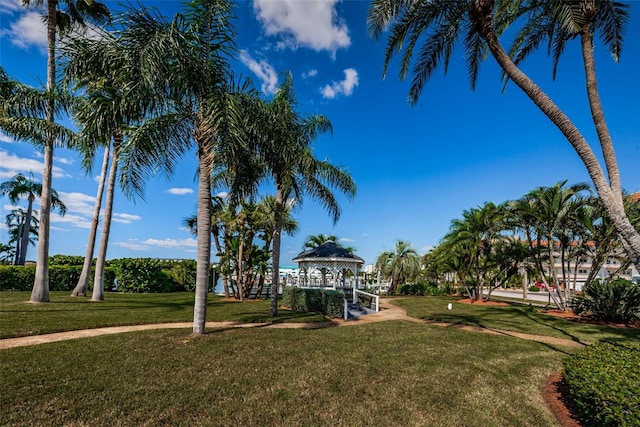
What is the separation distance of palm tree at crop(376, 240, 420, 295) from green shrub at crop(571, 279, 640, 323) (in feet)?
48.2

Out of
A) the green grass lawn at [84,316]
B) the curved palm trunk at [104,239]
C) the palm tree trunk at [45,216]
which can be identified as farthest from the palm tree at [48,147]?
the curved palm trunk at [104,239]

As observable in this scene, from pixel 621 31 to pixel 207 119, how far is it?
10.8 meters

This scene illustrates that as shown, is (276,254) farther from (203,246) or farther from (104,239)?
(104,239)

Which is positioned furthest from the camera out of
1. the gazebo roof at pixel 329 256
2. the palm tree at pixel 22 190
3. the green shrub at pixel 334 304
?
the palm tree at pixel 22 190

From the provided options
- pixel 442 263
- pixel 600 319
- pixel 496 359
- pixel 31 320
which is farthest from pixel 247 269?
pixel 600 319

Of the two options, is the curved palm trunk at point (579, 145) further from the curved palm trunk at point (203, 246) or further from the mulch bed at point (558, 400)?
the curved palm trunk at point (203, 246)

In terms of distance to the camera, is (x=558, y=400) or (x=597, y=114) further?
(x=597, y=114)

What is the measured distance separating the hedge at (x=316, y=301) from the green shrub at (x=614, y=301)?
12.0m

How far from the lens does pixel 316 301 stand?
46.9ft

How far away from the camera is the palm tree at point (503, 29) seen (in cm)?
550

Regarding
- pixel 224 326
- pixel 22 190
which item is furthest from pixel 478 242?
pixel 22 190

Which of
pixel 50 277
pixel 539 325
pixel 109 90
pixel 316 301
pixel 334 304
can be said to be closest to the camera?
pixel 109 90

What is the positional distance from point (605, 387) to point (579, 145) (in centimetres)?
409

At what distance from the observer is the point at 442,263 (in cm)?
2484
